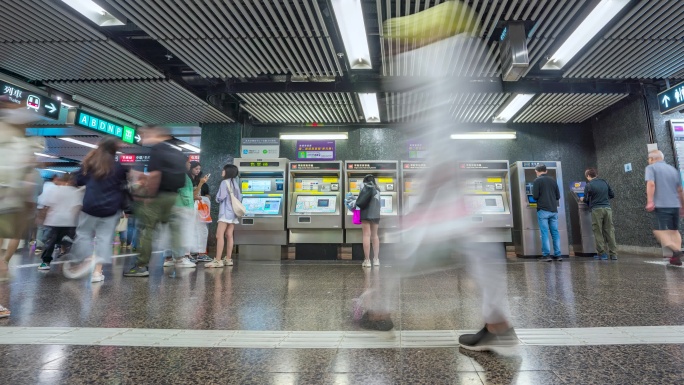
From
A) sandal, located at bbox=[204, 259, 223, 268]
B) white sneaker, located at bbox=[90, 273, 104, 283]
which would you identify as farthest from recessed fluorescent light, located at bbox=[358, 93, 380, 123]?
white sneaker, located at bbox=[90, 273, 104, 283]

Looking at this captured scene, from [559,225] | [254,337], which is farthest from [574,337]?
[559,225]

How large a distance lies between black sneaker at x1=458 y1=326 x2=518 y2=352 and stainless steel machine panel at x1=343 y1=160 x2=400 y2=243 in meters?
5.61

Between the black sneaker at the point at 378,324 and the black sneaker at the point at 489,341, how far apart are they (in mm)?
475

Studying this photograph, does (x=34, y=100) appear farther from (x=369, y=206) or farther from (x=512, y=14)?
(x=512, y=14)

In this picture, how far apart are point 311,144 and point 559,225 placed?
19.8 ft

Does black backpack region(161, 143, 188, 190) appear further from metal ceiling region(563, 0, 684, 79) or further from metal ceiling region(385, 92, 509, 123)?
metal ceiling region(563, 0, 684, 79)

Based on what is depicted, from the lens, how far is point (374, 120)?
29.3 ft

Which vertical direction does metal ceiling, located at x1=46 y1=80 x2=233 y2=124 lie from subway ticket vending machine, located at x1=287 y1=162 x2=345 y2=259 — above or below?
above

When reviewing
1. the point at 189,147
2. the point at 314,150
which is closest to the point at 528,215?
the point at 314,150

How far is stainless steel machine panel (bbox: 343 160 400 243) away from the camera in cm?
732

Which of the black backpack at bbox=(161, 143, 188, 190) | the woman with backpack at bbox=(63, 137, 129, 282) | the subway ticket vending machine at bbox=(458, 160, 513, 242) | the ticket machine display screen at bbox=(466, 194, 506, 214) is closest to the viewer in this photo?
the black backpack at bbox=(161, 143, 188, 190)

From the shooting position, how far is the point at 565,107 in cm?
779

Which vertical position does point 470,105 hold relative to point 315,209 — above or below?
above

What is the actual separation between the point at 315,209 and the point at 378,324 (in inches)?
211
